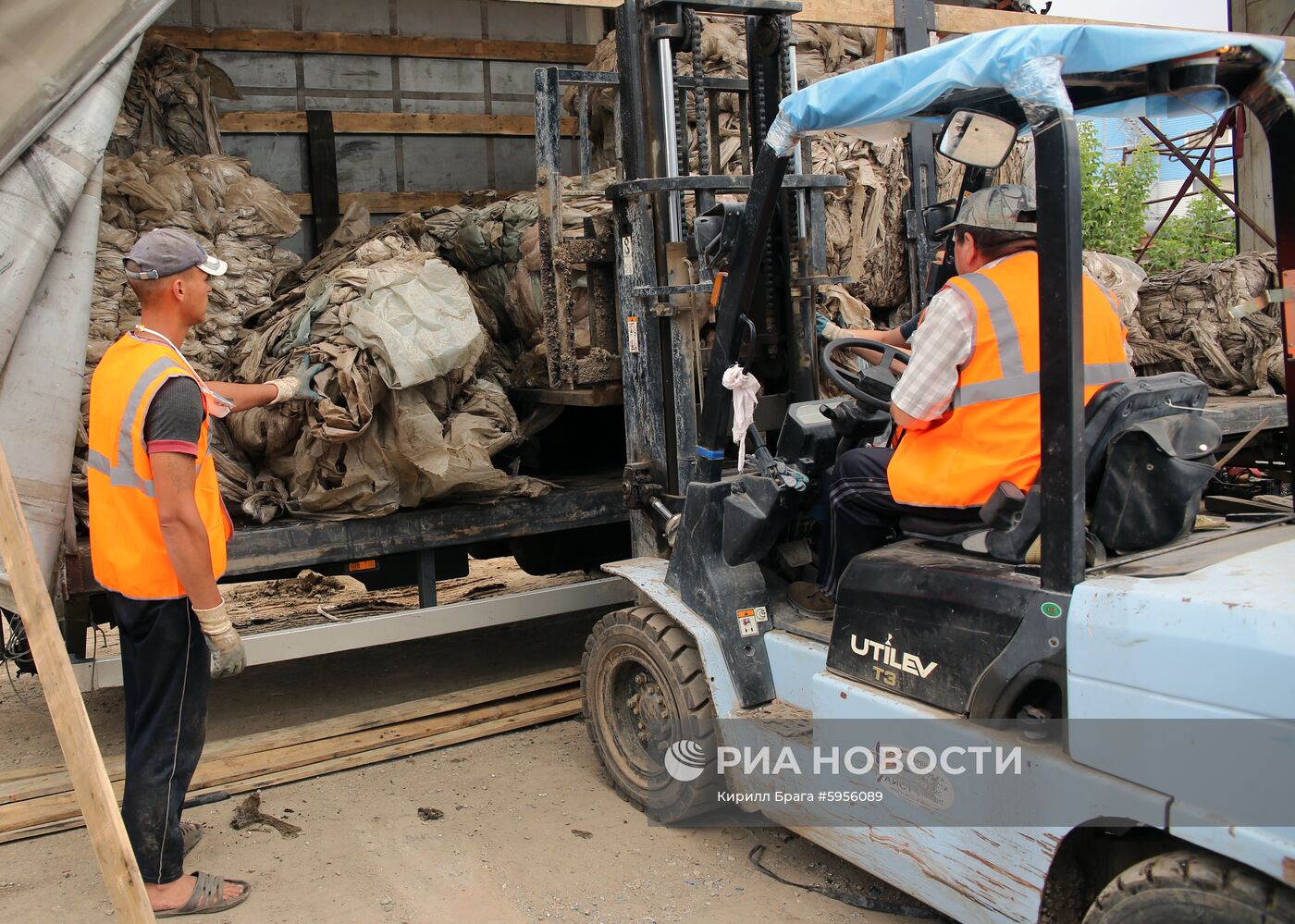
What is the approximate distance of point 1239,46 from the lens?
276cm

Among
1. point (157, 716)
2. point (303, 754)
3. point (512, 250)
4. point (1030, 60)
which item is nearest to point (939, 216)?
point (512, 250)

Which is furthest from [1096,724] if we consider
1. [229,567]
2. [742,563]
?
[229,567]

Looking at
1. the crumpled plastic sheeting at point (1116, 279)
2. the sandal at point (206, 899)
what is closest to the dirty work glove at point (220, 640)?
the sandal at point (206, 899)

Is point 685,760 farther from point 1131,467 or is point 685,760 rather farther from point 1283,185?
point 1283,185

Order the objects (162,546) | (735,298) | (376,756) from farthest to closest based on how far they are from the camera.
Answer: (376,756) → (735,298) → (162,546)

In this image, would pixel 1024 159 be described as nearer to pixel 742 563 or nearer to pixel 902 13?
pixel 902 13

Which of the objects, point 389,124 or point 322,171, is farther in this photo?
point 389,124

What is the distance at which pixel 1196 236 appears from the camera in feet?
50.6

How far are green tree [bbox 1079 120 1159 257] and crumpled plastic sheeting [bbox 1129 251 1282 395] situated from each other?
9.05m

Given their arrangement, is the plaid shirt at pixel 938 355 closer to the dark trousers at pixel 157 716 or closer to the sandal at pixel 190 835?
the dark trousers at pixel 157 716

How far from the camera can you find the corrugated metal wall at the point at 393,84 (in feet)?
25.3

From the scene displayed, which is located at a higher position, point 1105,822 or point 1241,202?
point 1241,202

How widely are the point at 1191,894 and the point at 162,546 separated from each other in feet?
9.55

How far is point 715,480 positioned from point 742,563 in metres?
0.30
